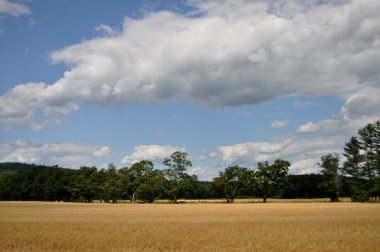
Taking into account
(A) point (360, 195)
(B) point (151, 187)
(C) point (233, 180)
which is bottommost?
(A) point (360, 195)

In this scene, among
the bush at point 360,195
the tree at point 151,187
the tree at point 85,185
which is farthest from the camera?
the tree at point 85,185

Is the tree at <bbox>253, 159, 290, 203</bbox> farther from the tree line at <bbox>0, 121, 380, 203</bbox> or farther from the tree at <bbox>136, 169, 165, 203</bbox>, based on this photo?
the tree at <bbox>136, 169, 165, 203</bbox>

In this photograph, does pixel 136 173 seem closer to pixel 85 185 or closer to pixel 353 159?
pixel 85 185

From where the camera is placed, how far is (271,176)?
12850cm

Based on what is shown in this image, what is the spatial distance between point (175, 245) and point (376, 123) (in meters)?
102

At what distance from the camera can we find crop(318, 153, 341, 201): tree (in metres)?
116

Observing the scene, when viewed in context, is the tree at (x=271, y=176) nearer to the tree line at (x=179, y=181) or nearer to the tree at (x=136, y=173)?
the tree line at (x=179, y=181)

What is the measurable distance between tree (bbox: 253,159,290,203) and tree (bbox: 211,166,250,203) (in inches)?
151

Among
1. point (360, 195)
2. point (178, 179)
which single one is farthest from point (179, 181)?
point (360, 195)

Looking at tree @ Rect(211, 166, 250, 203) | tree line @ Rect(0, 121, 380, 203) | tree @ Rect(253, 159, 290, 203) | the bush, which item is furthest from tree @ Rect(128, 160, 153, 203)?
the bush

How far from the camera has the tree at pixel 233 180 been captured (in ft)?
433

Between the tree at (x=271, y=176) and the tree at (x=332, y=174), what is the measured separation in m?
11.9

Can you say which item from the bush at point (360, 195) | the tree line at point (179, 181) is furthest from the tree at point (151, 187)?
the bush at point (360, 195)

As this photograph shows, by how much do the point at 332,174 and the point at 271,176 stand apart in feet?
61.3
